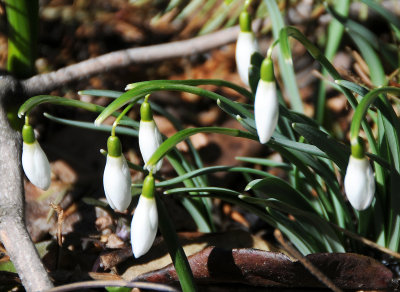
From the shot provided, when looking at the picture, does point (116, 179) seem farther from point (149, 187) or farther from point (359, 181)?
point (359, 181)

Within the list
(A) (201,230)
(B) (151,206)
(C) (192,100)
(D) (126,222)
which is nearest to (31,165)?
(B) (151,206)

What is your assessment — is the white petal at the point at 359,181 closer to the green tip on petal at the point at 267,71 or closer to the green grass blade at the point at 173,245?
the green tip on petal at the point at 267,71

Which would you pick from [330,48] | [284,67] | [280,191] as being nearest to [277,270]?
[280,191]

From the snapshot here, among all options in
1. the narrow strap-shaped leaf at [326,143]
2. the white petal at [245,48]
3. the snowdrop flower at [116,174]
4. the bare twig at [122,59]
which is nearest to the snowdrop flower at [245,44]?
the white petal at [245,48]

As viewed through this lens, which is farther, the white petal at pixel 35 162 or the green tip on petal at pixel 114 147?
the white petal at pixel 35 162

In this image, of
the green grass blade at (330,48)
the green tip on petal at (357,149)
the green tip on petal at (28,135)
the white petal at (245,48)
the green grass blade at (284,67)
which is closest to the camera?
the green tip on petal at (357,149)

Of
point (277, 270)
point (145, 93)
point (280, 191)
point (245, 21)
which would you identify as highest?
point (245, 21)
